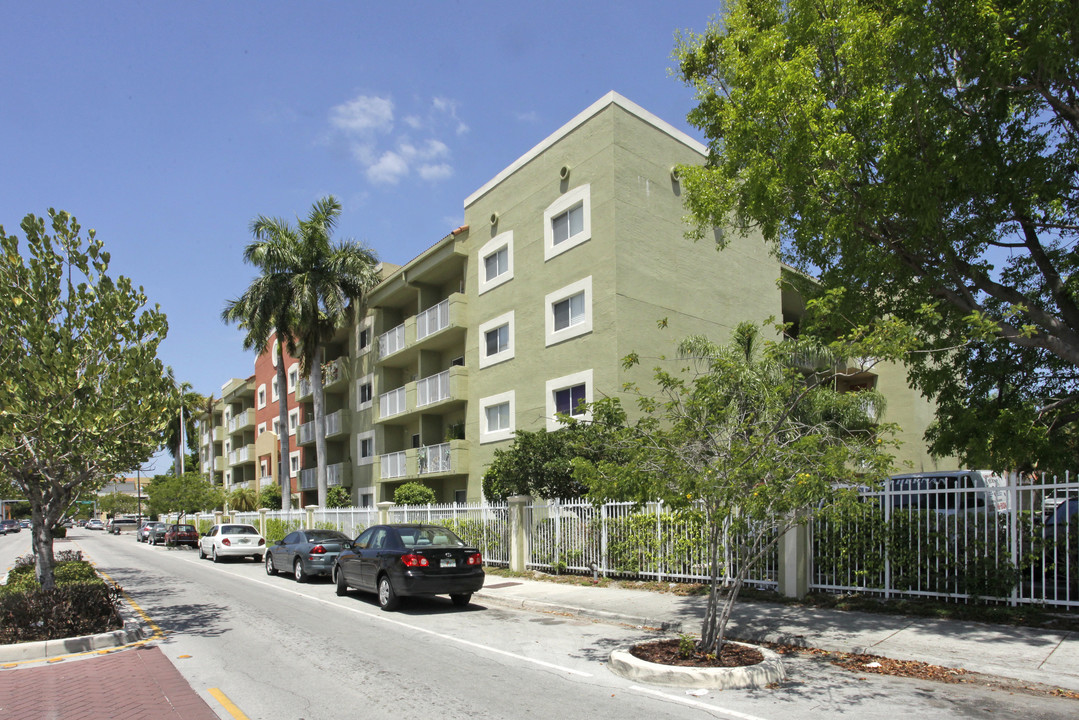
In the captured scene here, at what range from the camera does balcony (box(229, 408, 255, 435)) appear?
5775 cm

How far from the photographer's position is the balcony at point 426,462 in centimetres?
2700

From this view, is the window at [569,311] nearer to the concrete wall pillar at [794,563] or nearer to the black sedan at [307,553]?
the black sedan at [307,553]

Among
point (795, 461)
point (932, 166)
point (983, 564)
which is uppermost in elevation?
point (932, 166)

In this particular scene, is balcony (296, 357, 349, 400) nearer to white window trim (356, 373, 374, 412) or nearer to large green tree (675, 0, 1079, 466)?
white window trim (356, 373, 374, 412)

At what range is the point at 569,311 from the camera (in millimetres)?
23031

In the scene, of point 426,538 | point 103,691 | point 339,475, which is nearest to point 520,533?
point 426,538

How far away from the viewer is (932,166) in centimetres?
1088

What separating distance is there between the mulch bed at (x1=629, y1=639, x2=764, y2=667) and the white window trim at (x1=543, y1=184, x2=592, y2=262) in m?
15.0

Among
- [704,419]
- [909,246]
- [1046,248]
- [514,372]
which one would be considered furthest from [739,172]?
[514,372]

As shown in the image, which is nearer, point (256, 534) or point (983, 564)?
point (983, 564)

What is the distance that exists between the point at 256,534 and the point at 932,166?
26.3m

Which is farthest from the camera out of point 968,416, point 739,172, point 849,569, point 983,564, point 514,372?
point 514,372

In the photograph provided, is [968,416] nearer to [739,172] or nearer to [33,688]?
[739,172]

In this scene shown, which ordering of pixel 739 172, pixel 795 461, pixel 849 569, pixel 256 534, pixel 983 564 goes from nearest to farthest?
pixel 795 461, pixel 983 564, pixel 849 569, pixel 739 172, pixel 256 534
